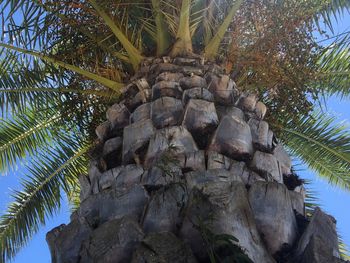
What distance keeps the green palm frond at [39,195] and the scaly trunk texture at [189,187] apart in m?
2.69

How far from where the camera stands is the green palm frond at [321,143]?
25.1 feet

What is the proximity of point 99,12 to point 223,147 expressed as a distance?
2203 mm

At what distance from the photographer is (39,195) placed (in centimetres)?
762

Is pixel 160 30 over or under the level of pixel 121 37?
over

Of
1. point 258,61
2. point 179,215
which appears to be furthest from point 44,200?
point 179,215

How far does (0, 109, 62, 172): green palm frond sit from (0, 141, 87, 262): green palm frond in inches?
8.2

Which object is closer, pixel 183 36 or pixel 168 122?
pixel 168 122

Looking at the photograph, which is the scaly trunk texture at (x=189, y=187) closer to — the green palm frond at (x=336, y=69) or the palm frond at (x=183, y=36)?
the palm frond at (x=183, y=36)

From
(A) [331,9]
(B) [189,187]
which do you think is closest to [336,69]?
(A) [331,9]

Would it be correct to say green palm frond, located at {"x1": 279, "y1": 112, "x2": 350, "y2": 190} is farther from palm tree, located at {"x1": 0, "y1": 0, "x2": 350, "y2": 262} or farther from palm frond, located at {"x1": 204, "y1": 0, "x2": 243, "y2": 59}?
palm frond, located at {"x1": 204, "y1": 0, "x2": 243, "y2": 59}

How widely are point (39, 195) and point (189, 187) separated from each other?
4500 mm

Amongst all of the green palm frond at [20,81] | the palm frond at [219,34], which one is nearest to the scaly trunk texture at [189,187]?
the palm frond at [219,34]

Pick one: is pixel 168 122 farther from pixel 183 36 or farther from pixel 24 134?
pixel 24 134

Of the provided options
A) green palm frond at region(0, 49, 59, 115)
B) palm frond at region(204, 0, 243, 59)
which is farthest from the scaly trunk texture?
green palm frond at region(0, 49, 59, 115)
